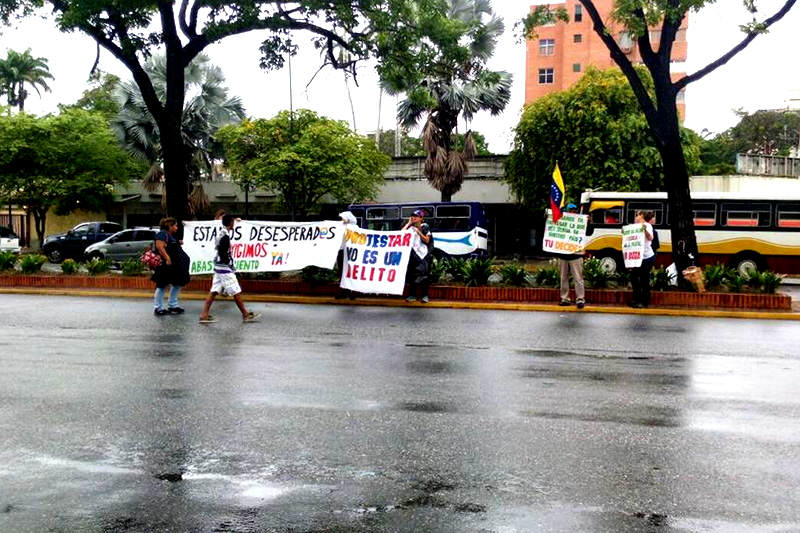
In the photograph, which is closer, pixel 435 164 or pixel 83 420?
pixel 83 420

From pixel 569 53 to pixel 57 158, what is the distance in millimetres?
46255

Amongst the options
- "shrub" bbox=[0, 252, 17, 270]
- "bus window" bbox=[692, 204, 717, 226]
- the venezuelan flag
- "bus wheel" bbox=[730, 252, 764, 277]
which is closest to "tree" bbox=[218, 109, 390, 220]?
"bus window" bbox=[692, 204, 717, 226]

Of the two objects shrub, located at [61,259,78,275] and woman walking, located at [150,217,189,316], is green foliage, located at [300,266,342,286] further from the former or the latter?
shrub, located at [61,259,78,275]

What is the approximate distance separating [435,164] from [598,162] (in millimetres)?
6962

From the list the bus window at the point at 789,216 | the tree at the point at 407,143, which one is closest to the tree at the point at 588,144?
the bus window at the point at 789,216

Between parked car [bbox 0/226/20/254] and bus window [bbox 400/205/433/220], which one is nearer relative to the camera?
bus window [bbox 400/205/433/220]

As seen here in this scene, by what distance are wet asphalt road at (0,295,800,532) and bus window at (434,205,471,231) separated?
63.9 ft

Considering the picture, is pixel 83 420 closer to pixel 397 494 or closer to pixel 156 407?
pixel 156 407

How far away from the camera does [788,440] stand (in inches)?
237

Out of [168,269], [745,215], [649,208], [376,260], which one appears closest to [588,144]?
[649,208]

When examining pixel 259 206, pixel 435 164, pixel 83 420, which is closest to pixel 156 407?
pixel 83 420

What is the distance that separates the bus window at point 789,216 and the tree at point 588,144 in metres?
8.17

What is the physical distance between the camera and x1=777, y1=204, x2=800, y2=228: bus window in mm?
25875

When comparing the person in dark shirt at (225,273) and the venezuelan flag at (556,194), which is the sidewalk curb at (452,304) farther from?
the person in dark shirt at (225,273)
